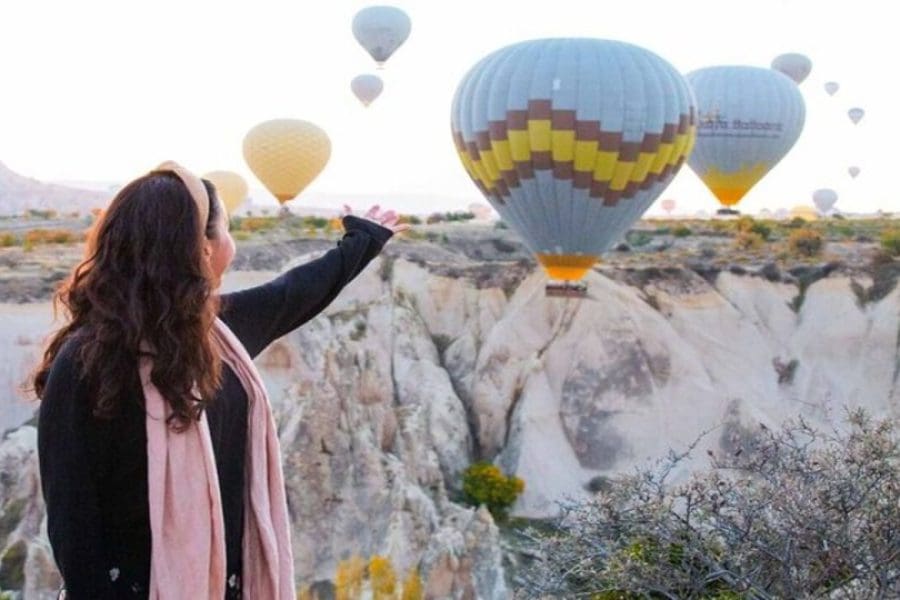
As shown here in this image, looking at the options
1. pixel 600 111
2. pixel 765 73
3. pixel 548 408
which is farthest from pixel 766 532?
pixel 765 73

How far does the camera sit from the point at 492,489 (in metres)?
16.1

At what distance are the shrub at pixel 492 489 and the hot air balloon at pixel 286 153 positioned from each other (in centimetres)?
1483

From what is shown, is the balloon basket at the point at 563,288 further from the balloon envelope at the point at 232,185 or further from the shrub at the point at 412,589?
the balloon envelope at the point at 232,185

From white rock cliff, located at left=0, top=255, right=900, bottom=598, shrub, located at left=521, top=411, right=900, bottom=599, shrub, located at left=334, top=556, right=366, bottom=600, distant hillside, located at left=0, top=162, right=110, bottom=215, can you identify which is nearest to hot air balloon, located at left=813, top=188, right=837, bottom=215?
white rock cliff, located at left=0, top=255, right=900, bottom=598

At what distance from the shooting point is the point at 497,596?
12.0 meters

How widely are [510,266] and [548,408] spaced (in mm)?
3205

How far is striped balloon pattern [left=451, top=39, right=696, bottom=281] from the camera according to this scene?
15.0 meters

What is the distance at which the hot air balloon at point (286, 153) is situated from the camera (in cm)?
2945

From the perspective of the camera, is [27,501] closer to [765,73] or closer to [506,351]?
[506,351]

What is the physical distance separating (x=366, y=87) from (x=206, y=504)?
28.9m

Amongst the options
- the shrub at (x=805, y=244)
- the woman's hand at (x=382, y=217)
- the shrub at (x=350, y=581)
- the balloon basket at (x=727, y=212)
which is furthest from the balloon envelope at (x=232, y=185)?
the woman's hand at (x=382, y=217)

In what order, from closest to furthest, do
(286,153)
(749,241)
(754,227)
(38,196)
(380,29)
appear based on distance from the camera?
(749,241), (380,29), (754,227), (286,153), (38,196)

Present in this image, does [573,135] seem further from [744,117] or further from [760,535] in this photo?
[760,535]

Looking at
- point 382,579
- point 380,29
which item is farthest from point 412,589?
point 380,29
